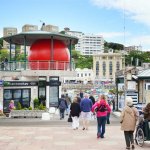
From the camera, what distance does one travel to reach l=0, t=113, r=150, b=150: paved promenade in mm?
14641

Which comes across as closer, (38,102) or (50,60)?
(38,102)

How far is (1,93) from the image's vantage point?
3259 cm

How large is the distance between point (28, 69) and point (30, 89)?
3398mm

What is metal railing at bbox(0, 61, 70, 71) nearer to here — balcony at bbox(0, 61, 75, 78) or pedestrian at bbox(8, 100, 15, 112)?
balcony at bbox(0, 61, 75, 78)

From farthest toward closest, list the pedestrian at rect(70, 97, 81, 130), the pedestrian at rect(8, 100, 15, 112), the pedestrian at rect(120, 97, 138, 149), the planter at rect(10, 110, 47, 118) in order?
1. the pedestrian at rect(8, 100, 15, 112)
2. the planter at rect(10, 110, 47, 118)
3. the pedestrian at rect(70, 97, 81, 130)
4. the pedestrian at rect(120, 97, 138, 149)

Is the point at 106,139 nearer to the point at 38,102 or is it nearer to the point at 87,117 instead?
the point at 87,117

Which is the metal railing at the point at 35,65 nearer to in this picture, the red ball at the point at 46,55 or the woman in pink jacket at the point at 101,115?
the red ball at the point at 46,55

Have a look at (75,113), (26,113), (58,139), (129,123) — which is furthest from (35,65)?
(129,123)

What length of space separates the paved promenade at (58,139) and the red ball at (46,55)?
16.6 m

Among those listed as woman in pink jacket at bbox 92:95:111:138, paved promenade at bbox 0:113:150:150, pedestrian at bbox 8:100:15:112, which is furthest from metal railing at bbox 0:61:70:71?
woman in pink jacket at bbox 92:95:111:138

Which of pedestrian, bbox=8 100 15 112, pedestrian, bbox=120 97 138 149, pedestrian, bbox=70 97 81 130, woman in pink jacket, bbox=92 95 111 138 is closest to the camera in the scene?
pedestrian, bbox=120 97 138 149

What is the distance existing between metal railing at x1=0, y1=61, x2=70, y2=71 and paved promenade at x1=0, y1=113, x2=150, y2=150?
54.2 ft

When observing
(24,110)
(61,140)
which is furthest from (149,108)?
(24,110)

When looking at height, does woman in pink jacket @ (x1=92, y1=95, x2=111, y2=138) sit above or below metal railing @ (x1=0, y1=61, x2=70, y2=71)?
below
